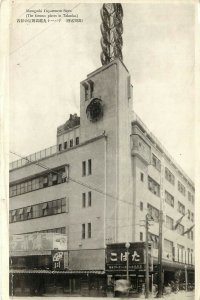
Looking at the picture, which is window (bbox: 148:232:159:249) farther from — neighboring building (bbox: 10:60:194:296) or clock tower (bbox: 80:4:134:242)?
clock tower (bbox: 80:4:134:242)

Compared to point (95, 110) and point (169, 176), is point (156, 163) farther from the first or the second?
point (95, 110)

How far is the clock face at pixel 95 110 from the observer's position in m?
4.44

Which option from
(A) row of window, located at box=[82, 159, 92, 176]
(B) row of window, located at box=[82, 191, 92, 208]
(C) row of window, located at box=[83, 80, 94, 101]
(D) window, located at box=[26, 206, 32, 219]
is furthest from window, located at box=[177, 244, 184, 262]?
(C) row of window, located at box=[83, 80, 94, 101]

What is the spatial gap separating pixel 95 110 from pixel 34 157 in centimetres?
70

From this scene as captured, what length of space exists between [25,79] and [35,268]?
65.5 inches

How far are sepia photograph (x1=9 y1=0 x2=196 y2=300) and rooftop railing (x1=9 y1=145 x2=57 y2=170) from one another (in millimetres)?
12

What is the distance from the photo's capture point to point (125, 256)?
166 inches

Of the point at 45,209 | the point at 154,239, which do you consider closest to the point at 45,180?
the point at 45,209

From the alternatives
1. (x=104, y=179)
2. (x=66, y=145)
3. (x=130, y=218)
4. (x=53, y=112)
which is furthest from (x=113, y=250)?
(x=53, y=112)

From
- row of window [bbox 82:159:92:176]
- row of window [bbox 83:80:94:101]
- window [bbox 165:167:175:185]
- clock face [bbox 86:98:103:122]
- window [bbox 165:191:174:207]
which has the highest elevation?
row of window [bbox 83:80:94:101]

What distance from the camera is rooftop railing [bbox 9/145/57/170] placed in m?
4.05

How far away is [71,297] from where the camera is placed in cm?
401

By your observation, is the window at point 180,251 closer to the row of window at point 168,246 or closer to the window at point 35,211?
the row of window at point 168,246

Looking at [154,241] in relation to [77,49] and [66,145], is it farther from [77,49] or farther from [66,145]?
[77,49]
